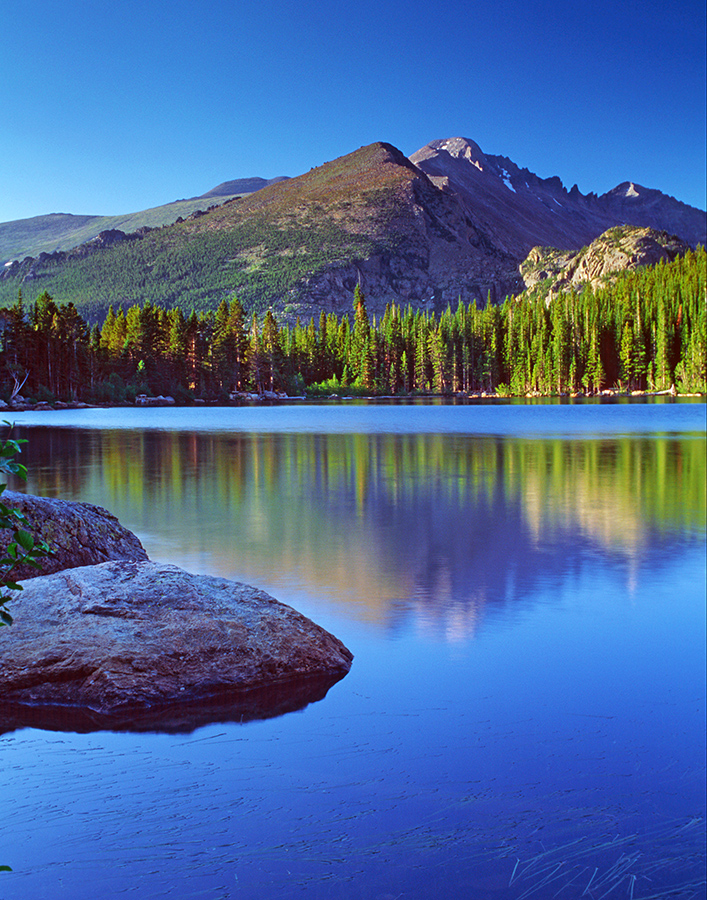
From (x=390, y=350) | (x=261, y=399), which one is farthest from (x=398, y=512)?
(x=390, y=350)

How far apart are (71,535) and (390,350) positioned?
137459mm

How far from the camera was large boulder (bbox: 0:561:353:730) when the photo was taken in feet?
19.6

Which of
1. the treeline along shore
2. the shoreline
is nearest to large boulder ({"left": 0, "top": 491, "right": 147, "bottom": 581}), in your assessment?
the shoreline

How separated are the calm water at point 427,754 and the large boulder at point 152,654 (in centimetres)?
30

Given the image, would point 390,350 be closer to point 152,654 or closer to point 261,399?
point 261,399

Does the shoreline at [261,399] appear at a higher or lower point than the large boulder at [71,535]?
higher

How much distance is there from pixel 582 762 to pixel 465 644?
254 centimetres

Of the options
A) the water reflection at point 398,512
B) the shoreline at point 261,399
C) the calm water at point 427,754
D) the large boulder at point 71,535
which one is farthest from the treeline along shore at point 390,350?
the calm water at point 427,754

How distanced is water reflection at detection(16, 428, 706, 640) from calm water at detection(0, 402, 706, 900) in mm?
108

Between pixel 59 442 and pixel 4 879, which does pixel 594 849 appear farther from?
pixel 59 442

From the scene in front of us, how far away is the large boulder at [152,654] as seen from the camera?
5.96 m

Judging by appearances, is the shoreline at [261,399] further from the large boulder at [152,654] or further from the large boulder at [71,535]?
the large boulder at [152,654]

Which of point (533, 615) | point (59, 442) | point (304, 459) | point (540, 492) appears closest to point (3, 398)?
point (59, 442)

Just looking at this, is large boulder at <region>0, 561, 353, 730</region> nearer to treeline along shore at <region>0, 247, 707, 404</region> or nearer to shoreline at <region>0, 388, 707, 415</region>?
shoreline at <region>0, 388, 707, 415</region>
